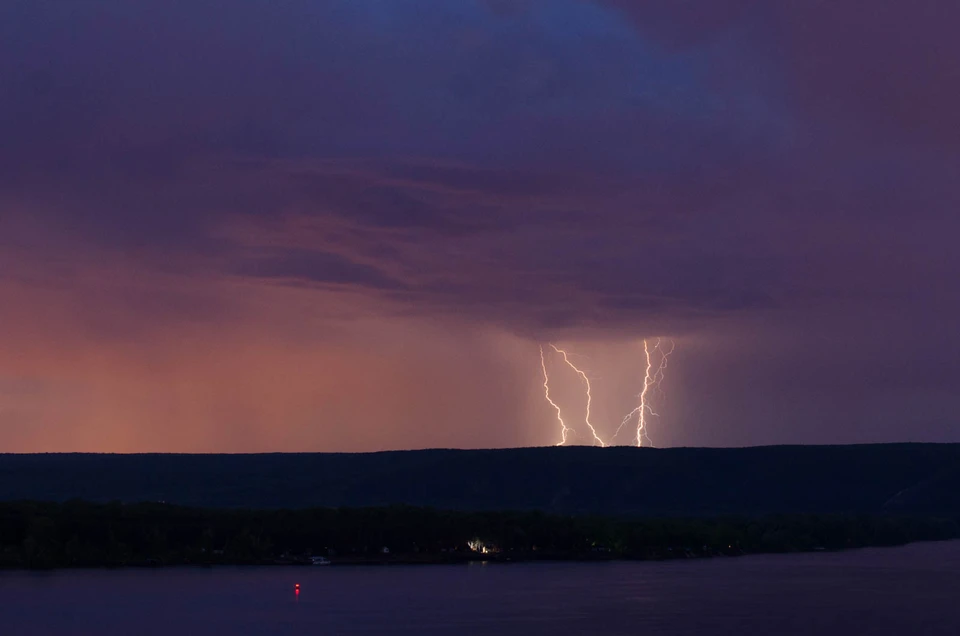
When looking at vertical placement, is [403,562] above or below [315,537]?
below

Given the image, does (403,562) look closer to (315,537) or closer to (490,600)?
(315,537)

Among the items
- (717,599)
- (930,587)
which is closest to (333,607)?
(717,599)

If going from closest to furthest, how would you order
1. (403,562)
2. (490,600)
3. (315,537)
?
(490,600), (403,562), (315,537)

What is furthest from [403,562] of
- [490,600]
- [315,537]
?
[490,600]

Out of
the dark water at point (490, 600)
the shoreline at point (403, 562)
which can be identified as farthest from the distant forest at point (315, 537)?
the dark water at point (490, 600)

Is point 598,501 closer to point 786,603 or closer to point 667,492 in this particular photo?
point 667,492

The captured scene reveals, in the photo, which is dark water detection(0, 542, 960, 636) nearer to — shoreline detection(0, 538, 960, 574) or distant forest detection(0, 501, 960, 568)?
shoreline detection(0, 538, 960, 574)

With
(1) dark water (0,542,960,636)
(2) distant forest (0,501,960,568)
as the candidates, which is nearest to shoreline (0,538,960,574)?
(2) distant forest (0,501,960,568)
